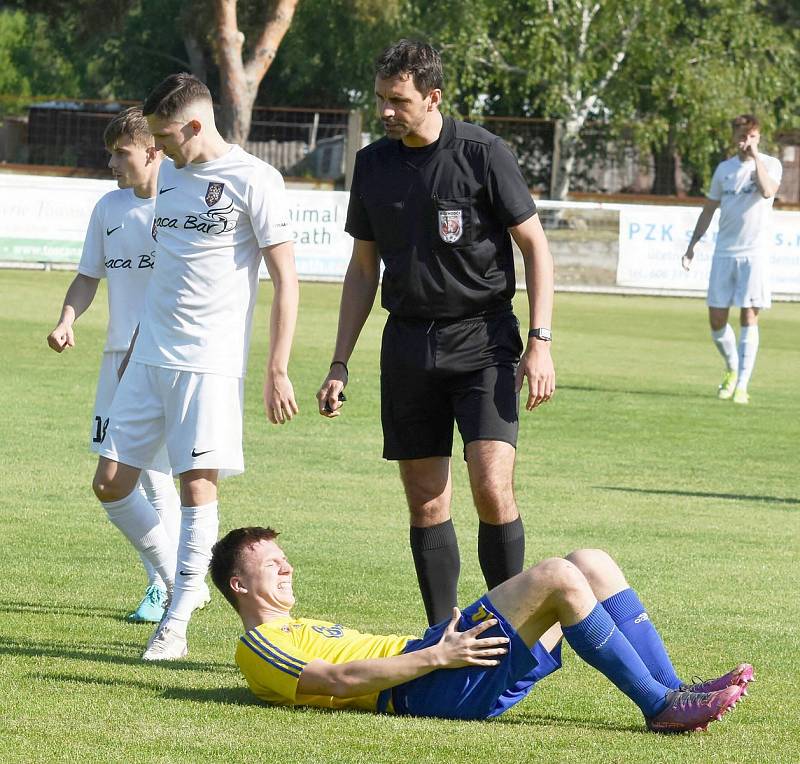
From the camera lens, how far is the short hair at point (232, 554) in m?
5.16

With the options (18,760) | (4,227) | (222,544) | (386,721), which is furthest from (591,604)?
(4,227)

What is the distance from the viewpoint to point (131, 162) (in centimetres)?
664

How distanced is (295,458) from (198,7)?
124 feet

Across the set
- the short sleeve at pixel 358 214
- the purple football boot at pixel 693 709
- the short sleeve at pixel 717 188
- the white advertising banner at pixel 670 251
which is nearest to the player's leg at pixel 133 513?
the short sleeve at pixel 358 214

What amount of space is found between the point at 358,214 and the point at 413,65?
66cm

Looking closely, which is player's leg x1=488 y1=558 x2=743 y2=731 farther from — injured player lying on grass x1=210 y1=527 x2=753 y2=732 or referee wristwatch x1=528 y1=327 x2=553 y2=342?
referee wristwatch x1=528 y1=327 x2=553 y2=342

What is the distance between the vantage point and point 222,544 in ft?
17.2

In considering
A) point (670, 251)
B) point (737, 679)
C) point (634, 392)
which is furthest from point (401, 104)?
point (670, 251)

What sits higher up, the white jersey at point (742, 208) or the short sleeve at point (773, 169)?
the short sleeve at point (773, 169)

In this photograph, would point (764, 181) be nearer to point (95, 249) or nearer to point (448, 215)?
point (95, 249)

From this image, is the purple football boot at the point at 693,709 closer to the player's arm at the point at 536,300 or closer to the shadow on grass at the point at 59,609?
the player's arm at the point at 536,300

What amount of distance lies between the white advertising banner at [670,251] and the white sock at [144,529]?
22.9 m

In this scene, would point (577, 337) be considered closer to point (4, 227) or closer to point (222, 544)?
point (4, 227)

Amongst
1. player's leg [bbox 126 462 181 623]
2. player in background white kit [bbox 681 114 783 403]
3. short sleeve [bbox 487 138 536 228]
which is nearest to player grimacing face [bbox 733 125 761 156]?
player in background white kit [bbox 681 114 783 403]
